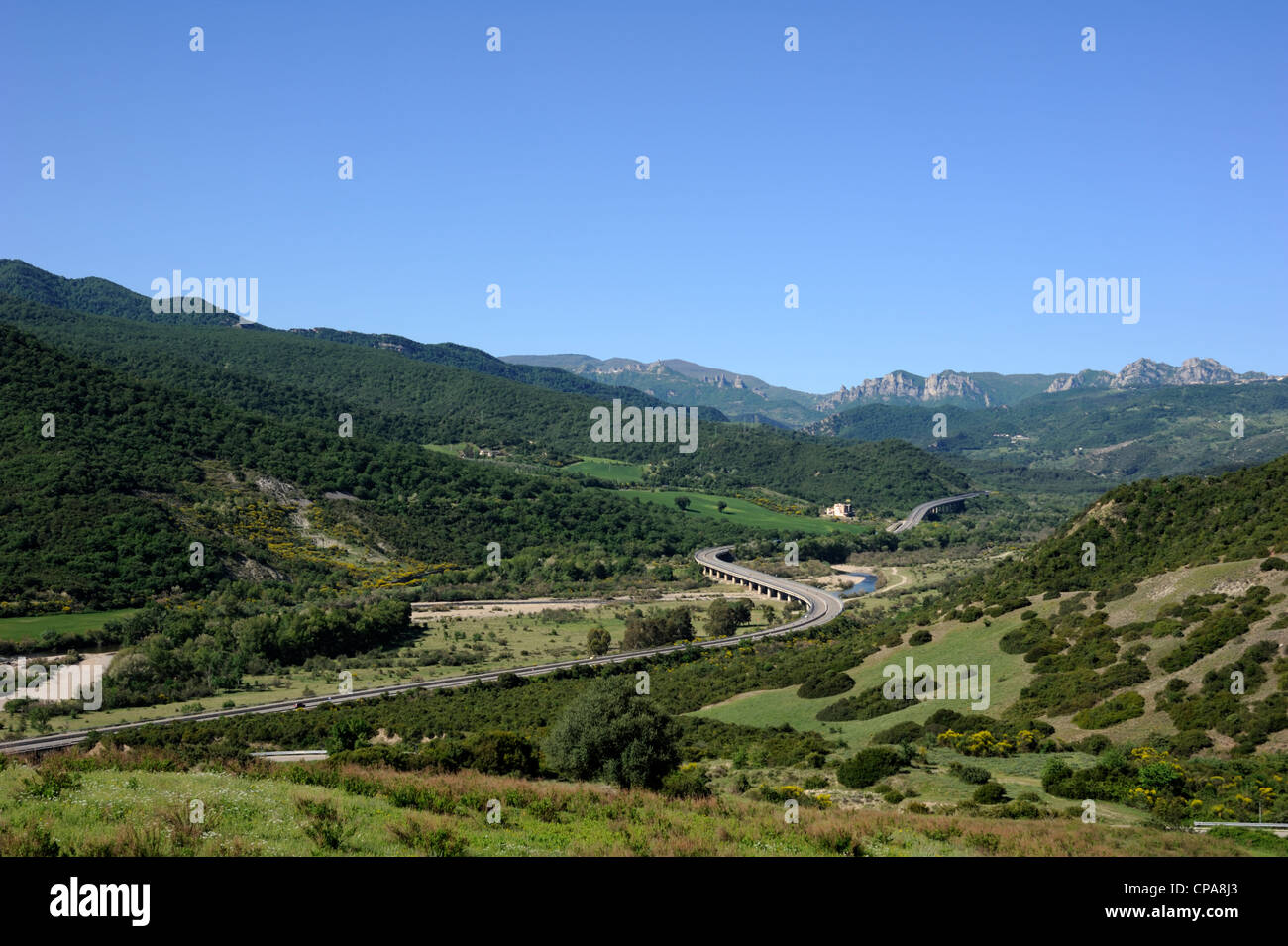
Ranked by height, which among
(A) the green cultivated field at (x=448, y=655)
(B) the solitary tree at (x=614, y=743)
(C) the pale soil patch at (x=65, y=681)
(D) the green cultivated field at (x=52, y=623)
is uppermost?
(B) the solitary tree at (x=614, y=743)

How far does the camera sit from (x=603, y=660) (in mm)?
71188

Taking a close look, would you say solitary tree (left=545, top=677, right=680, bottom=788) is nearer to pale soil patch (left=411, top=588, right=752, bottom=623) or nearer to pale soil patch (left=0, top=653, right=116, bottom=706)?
pale soil patch (left=0, top=653, right=116, bottom=706)

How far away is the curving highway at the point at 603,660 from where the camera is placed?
4516 centimetres

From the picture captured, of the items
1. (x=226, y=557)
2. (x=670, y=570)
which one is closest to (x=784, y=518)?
(x=670, y=570)

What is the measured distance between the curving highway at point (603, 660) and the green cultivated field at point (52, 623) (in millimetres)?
23665

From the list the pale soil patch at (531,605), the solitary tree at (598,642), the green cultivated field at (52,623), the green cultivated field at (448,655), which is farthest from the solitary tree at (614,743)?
the pale soil patch at (531,605)

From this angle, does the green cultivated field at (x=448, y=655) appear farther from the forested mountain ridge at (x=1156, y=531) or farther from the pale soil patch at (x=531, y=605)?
the forested mountain ridge at (x=1156, y=531)

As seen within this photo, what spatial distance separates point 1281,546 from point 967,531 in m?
137

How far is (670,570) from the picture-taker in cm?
13100

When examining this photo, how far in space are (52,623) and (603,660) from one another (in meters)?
42.6

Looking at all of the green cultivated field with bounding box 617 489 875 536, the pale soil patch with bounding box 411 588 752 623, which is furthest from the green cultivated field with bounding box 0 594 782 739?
the green cultivated field with bounding box 617 489 875 536
